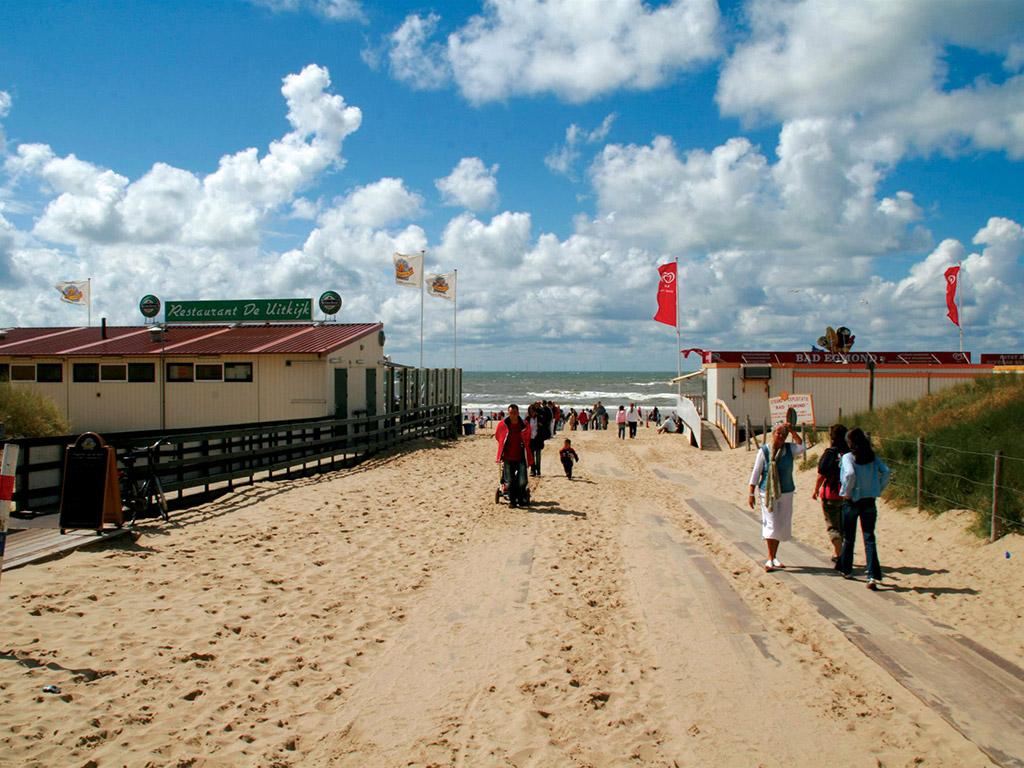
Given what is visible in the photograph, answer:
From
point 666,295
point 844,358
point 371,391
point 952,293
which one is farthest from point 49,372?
point 952,293

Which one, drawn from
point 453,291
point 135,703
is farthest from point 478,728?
point 453,291

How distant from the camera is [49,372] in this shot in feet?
79.7

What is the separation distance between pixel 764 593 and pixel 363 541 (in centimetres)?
484

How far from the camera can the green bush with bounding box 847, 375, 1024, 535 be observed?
29.2 ft

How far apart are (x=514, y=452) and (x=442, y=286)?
1940cm

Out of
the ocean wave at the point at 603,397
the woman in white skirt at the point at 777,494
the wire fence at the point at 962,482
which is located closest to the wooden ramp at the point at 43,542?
the woman in white skirt at the point at 777,494

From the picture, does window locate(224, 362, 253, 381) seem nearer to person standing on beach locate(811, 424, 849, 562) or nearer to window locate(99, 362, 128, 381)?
window locate(99, 362, 128, 381)

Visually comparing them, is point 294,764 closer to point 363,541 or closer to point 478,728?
point 478,728

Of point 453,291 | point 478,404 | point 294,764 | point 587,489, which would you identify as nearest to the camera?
point 294,764

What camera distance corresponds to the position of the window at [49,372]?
24172mm

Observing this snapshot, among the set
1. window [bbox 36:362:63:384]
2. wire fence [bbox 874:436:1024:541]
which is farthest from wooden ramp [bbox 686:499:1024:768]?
window [bbox 36:362:63:384]

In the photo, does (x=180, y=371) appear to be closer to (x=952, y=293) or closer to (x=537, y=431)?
(x=537, y=431)

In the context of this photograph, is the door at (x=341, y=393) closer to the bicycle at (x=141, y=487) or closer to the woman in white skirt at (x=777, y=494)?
the bicycle at (x=141, y=487)

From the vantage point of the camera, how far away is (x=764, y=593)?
7.05 metres
